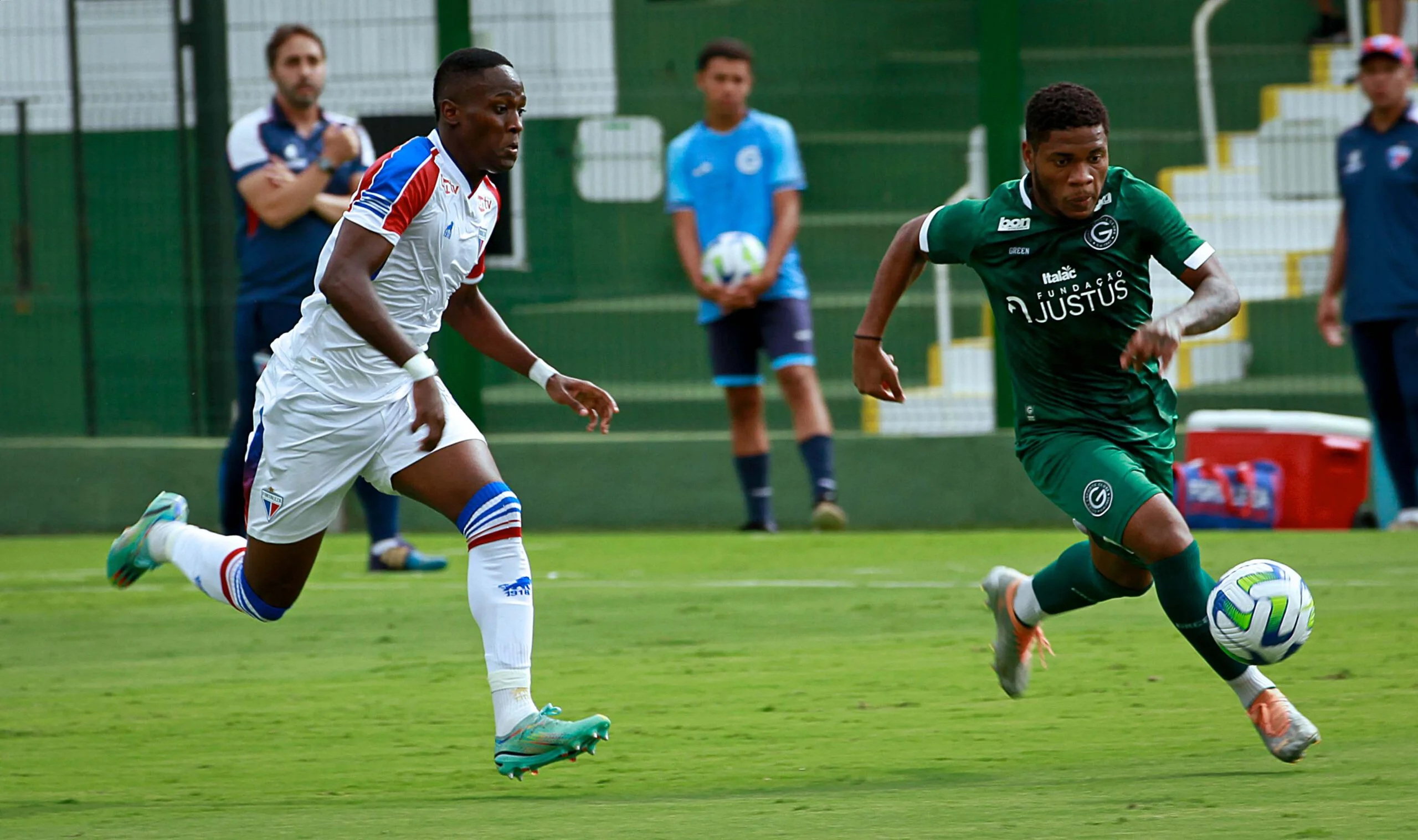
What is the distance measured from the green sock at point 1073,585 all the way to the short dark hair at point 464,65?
224 centimetres

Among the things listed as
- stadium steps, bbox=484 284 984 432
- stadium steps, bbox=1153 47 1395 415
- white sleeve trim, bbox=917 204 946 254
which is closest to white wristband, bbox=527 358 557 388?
white sleeve trim, bbox=917 204 946 254

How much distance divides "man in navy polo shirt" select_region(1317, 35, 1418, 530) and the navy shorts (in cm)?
300

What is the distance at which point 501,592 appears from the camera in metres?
5.10

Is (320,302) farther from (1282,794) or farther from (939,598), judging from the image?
(939,598)

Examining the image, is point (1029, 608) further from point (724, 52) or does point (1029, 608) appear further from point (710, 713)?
point (724, 52)

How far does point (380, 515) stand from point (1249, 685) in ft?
17.9

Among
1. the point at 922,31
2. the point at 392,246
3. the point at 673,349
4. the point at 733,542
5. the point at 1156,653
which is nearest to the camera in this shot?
the point at 392,246

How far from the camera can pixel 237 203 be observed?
31.4ft

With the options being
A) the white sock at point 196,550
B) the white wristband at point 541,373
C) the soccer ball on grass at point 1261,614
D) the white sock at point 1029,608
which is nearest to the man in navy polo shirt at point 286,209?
the white sock at point 196,550

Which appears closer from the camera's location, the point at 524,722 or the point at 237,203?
the point at 524,722

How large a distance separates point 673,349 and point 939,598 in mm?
4452

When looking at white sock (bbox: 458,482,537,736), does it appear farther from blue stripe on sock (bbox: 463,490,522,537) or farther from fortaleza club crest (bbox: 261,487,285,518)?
fortaleza club crest (bbox: 261,487,285,518)

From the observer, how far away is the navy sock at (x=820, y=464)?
423 inches

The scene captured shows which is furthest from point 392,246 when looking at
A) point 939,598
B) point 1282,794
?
point 939,598
